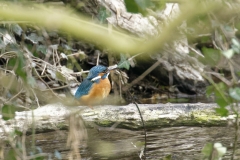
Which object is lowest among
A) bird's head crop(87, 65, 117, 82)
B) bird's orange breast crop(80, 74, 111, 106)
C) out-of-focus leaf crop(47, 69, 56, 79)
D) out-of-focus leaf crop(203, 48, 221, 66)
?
bird's orange breast crop(80, 74, 111, 106)

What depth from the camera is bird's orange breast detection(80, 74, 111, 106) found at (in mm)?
5023

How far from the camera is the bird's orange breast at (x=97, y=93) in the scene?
502 centimetres

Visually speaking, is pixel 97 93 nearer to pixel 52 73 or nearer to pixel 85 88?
pixel 85 88

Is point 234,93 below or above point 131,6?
below

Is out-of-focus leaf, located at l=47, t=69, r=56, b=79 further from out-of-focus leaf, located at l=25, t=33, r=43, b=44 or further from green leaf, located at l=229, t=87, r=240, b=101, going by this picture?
green leaf, located at l=229, t=87, r=240, b=101

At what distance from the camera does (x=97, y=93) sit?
5051 mm

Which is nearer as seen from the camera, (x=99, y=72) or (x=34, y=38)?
(x=34, y=38)

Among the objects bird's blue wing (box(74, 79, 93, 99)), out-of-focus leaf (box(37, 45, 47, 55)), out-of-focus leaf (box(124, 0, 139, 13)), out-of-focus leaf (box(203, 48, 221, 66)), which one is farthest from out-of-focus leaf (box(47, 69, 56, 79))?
out-of-focus leaf (box(124, 0, 139, 13))

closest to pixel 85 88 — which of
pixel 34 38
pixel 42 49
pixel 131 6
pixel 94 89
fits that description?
pixel 94 89

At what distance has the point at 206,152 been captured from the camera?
6.73 ft

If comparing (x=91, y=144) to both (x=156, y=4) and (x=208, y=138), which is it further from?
(x=156, y=4)

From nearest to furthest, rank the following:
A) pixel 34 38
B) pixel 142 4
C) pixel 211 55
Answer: pixel 142 4 → pixel 211 55 → pixel 34 38

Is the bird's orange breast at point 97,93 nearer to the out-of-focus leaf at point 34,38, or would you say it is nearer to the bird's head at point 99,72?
the bird's head at point 99,72

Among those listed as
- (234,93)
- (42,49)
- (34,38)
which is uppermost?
(234,93)
